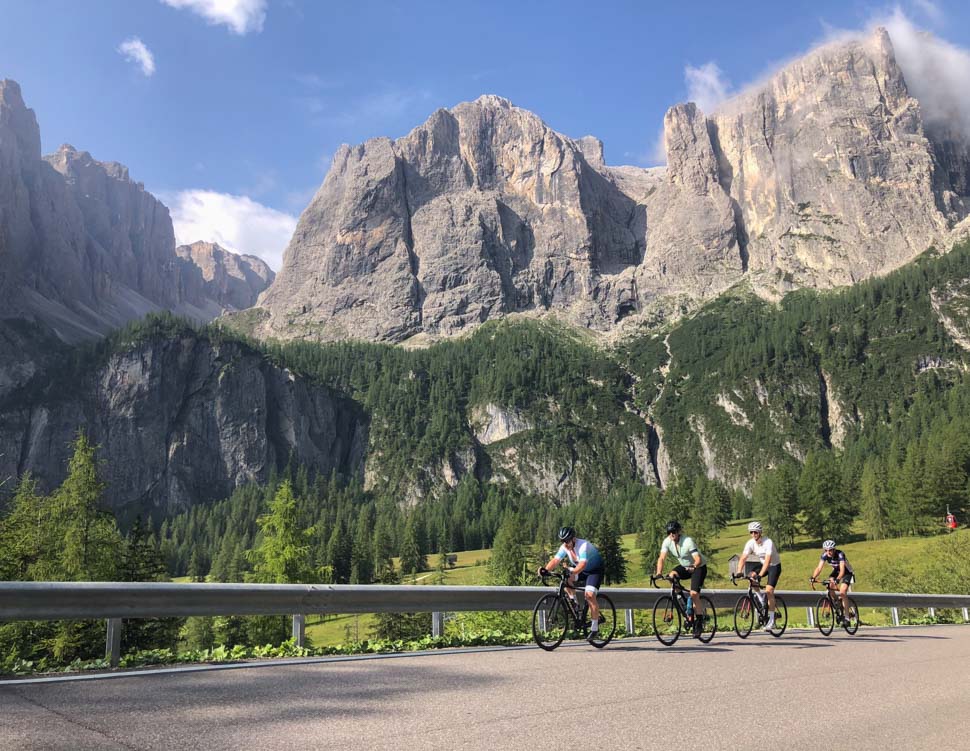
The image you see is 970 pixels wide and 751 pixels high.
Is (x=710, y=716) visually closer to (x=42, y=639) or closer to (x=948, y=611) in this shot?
(x=42, y=639)

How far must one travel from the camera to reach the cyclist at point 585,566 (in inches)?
571

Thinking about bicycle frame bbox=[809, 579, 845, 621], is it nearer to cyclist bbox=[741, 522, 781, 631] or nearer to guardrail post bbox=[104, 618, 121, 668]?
cyclist bbox=[741, 522, 781, 631]

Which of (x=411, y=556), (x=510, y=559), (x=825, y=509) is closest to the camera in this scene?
(x=510, y=559)

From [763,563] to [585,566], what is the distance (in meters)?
6.88

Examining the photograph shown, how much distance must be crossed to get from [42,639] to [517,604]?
58.3 feet

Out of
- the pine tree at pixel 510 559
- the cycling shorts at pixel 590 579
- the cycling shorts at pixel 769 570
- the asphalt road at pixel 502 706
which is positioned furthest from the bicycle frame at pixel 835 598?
the pine tree at pixel 510 559

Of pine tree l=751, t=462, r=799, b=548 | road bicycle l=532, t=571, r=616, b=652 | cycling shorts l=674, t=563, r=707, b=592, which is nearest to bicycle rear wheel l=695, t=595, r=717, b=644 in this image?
cycling shorts l=674, t=563, r=707, b=592

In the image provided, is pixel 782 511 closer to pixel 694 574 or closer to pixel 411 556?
pixel 411 556

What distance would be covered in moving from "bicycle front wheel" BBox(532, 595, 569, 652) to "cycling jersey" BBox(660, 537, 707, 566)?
319 centimetres

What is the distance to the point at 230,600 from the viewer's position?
11.8 metres

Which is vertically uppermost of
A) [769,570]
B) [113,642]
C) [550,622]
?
[769,570]

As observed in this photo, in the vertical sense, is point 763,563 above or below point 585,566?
below

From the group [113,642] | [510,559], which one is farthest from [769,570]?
[510,559]

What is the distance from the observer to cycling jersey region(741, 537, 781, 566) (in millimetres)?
18672
